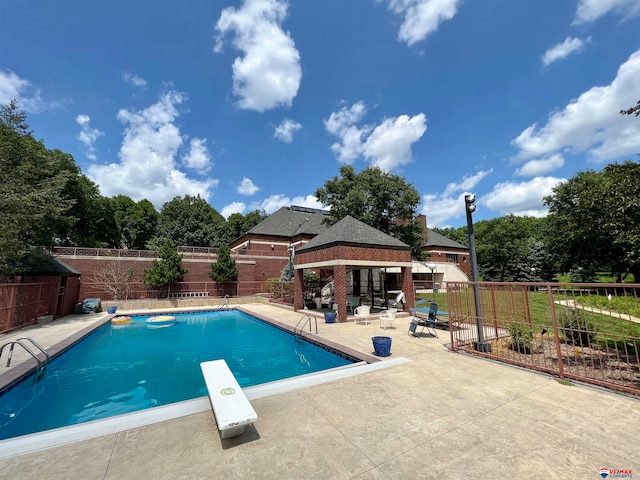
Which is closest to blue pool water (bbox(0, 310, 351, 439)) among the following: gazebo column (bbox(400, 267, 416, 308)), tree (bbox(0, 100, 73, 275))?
tree (bbox(0, 100, 73, 275))

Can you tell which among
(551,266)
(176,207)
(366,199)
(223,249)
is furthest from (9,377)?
(551,266)

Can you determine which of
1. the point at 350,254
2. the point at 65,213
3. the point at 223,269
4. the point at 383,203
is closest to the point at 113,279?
the point at 223,269

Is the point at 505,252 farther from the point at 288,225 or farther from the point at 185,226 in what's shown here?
the point at 185,226

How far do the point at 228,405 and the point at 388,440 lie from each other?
7.20 feet

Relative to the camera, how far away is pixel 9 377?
250 inches

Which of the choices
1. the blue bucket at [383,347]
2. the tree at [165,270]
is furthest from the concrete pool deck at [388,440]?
the tree at [165,270]

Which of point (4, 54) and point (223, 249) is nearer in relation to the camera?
point (4, 54)

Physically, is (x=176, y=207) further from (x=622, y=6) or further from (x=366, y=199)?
(x=622, y=6)

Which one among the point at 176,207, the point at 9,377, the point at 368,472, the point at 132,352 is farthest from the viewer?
the point at 176,207

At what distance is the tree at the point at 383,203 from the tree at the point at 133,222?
37.7 m

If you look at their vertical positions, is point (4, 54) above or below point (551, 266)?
above

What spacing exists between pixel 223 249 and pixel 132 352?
61.5 ft

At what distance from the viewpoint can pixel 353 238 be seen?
48.6 feet

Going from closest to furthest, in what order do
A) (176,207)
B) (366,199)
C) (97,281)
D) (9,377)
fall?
(9,377), (97,281), (366,199), (176,207)
